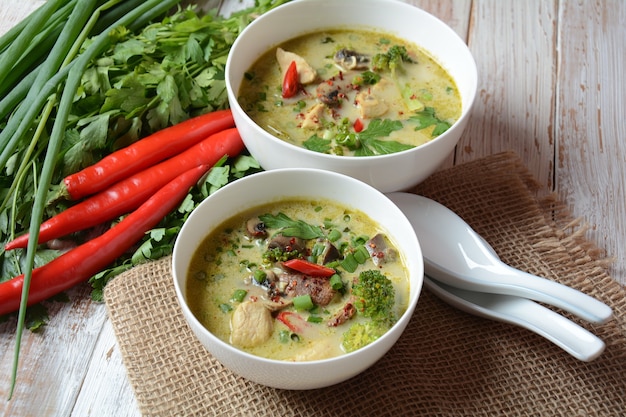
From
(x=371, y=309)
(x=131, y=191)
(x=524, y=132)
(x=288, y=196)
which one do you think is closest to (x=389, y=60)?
(x=524, y=132)

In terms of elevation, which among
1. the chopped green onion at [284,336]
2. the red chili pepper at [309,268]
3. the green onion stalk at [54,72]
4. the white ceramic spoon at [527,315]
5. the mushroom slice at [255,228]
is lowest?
the white ceramic spoon at [527,315]

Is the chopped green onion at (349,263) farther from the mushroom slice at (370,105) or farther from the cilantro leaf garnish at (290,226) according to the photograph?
the mushroom slice at (370,105)

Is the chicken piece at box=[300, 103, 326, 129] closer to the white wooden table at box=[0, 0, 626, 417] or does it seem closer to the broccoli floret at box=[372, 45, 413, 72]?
the broccoli floret at box=[372, 45, 413, 72]

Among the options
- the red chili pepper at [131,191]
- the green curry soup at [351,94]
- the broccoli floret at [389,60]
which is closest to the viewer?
the red chili pepper at [131,191]

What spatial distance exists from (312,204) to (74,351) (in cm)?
107

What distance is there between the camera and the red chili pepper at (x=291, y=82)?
3391 millimetres

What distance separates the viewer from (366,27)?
371 centimetres

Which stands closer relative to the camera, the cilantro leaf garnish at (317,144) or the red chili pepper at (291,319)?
the red chili pepper at (291,319)

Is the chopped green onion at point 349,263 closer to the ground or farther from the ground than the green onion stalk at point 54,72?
closer to the ground

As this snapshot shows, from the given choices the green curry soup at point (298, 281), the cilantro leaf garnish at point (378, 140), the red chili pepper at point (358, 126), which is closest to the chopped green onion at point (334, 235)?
the green curry soup at point (298, 281)

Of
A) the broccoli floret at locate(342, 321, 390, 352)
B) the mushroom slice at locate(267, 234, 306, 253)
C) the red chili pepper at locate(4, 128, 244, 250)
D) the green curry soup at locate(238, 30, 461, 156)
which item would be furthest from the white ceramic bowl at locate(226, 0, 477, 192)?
the broccoli floret at locate(342, 321, 390, 352)

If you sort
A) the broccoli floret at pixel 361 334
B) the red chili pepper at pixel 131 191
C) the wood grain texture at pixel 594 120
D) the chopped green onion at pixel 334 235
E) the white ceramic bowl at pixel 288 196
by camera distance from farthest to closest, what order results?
the wood grain texture at pixel 594 120 < the red chili pepper at pixel 131 191 < the chopped green onion at pixel 334 235 < the broccoli floret at pixel 361 334 < the white ceramic bowl at pixel 288 196

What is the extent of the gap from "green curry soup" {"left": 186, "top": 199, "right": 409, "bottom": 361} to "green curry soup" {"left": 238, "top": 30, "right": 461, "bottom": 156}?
430 mm

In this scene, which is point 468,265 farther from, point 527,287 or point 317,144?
point 317,144
